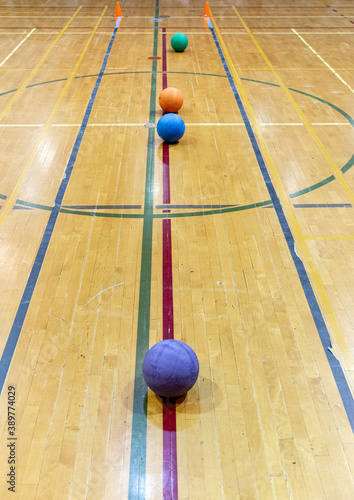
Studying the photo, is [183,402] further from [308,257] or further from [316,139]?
[316,139]

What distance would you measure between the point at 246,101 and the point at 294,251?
17.6ft

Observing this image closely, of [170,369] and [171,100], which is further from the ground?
[171,100]

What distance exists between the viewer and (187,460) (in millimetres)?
4199

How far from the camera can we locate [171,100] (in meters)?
9.84

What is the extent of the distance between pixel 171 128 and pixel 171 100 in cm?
133

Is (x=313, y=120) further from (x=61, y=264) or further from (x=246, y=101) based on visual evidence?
(x=61, y=264)

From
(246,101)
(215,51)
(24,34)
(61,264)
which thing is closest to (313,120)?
(246,101)

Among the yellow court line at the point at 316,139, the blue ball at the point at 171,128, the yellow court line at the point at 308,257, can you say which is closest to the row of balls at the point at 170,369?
the yellow court line at the point at 308,257

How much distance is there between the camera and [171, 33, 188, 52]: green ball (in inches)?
541

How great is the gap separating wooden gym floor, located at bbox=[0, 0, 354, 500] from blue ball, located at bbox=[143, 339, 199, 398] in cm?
25

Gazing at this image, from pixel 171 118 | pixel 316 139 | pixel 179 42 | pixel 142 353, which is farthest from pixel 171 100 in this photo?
pixel 142 353

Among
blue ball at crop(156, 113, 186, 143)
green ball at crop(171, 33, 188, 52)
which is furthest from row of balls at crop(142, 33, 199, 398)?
green ball at crop(171, 33, 188, 52)

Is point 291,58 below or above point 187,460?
above

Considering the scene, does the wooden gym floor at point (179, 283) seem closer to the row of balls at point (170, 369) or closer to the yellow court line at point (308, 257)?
the yellow court line at point (308, 257)
